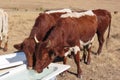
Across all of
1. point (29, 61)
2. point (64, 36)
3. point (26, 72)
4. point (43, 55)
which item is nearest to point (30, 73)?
point (26, 72)

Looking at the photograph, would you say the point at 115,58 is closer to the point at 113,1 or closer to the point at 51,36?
the point at 51,36

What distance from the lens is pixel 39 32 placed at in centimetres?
956

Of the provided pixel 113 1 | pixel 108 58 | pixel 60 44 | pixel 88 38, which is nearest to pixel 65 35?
pixel 60 44

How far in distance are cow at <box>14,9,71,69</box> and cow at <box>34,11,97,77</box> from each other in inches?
9.2

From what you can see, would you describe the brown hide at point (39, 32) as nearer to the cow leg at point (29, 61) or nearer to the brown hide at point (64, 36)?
the cow leg at point (29, 61)

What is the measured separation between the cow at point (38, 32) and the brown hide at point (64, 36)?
25cm

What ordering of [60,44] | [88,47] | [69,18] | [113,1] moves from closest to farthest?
[60,44], [69,18], [88,47], [113,1]

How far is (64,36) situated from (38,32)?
91 centimetres

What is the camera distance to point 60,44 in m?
8.74

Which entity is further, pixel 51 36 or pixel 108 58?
pixel 108 58

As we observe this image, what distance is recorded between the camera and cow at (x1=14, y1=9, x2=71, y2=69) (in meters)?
8.46

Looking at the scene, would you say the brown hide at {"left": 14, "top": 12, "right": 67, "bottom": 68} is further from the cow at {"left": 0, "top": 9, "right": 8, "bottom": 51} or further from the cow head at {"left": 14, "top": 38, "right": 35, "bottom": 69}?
the cow at {"left": 0, "top": 9, "right": 8, "bottom": 51}

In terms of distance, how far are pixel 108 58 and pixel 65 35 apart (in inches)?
117

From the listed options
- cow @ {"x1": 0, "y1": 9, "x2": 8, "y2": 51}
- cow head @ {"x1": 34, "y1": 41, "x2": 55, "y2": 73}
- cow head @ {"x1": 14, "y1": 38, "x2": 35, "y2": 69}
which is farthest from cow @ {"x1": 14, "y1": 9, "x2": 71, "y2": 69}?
cow @ {"x1": 0, "y1": 9, "x2": 8, "y2": 51}
